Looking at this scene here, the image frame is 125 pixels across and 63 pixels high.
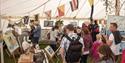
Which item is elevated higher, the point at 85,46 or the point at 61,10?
the point at 61,10

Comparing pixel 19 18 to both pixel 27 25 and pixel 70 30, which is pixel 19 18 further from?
pixel 70 30

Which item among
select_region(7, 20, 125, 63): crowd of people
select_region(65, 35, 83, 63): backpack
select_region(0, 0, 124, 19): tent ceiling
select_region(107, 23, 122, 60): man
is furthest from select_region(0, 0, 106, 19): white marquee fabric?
select_region(65, 35, 83, 63): backpack

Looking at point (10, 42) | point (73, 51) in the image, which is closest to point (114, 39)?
point (73, 51)

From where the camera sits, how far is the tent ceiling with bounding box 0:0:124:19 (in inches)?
502

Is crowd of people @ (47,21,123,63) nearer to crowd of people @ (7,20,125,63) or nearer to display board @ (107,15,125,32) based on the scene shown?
crowd of people @ (7,20,125,63)

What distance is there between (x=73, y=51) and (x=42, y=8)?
6.61 metres

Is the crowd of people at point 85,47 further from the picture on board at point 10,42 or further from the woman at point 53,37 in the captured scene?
the woman at point 53,37

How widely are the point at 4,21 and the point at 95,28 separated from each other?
3641 millimetres

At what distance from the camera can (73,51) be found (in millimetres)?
7016

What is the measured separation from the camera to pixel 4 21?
487 inches

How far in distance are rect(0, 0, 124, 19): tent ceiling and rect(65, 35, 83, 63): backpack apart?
598cm

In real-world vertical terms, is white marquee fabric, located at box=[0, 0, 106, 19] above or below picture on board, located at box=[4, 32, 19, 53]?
above

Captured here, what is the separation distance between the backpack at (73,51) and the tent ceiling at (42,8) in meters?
5.98

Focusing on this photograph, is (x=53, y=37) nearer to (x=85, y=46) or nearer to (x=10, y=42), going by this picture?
(x=10, y=42)
